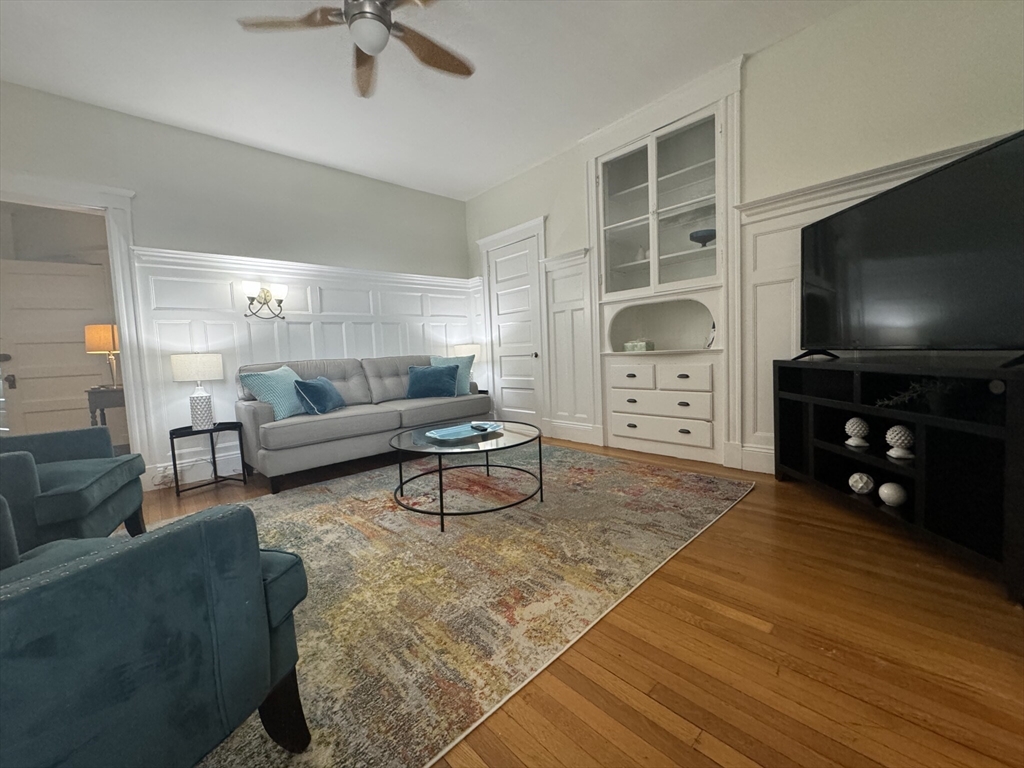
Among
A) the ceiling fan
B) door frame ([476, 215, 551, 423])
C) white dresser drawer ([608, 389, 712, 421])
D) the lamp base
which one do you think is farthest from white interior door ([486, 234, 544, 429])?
the lamp base

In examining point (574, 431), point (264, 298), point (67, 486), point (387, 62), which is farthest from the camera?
point (574, 431)

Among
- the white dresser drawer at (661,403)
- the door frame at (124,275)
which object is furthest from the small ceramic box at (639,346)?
the door frame at (124,275)

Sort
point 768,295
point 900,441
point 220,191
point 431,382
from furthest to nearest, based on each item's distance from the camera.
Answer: point 431,382 → point 220,191 → point 768,295 → point 900,441

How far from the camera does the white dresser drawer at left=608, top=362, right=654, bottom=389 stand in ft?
11.2

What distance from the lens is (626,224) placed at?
353 centimetres

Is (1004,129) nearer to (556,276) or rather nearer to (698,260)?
(698,260)

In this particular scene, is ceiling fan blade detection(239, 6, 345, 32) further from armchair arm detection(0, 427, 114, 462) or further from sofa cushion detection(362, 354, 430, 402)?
sofa cushion detection(362, 354, 430, 402)

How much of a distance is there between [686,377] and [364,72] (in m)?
3.01

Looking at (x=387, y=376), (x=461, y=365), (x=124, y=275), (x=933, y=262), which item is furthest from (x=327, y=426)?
(x=933, y=262)

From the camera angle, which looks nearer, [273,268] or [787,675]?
[787,675]

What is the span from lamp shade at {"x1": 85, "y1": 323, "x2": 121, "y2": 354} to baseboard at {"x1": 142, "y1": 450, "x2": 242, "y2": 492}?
3.69ft

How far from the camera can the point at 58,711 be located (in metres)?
0.57

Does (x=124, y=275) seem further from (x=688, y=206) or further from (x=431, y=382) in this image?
(x=688, y=206)

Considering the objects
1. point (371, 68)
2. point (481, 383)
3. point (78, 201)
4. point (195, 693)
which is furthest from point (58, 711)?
point (481, 383)
